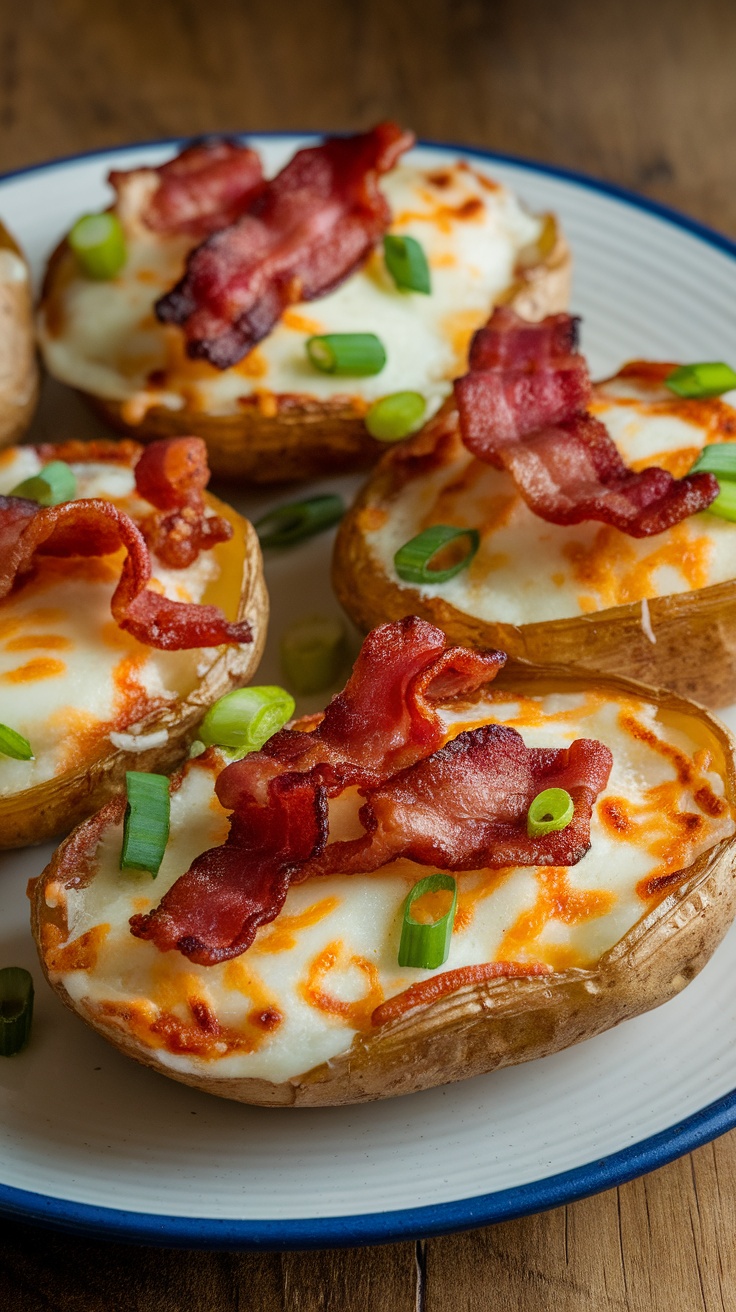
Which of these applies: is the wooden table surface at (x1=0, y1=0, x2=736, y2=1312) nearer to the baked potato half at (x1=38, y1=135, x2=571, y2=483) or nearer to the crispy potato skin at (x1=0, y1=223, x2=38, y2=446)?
the baked potato half at (x1=38, y1=135, x2=571, y2=483)

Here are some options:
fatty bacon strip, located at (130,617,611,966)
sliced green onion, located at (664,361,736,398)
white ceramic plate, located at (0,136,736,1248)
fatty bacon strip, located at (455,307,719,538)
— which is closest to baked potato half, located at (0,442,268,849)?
white ceramic plate, located at (0,136,736,1248)

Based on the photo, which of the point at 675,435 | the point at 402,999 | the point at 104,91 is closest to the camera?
the point at 402,999

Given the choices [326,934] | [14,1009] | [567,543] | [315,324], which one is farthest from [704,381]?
[14,1009]

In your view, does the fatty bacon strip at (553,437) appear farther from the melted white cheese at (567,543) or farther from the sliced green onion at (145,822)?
the sliced green onion at (145,822)

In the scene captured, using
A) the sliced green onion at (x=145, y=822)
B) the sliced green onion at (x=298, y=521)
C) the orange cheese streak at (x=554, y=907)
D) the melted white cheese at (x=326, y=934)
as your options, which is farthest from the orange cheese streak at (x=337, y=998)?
the sliced green onion at (x=298, y=521)

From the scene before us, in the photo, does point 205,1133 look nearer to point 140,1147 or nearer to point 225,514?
point 140,1147

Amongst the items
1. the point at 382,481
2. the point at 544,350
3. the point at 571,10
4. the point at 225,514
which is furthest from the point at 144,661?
the point at 571,10

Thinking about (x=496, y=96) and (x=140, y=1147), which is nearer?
(x=140, y=1147)

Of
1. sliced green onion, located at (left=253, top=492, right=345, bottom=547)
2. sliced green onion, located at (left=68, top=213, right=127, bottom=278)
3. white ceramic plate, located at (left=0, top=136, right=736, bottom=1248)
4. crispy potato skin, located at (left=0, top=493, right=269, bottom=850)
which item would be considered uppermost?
sliced green onion, located at (left=68, top=213, right=127, bottom=278)
